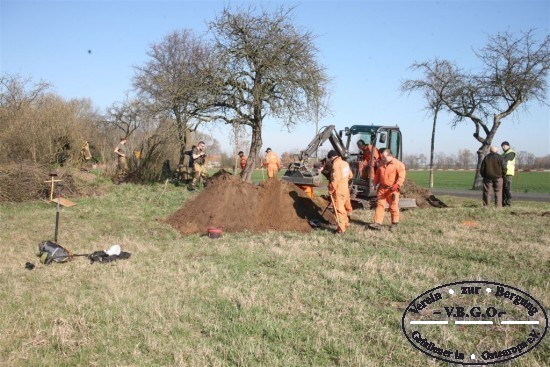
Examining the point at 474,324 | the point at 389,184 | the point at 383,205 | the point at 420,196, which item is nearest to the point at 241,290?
the point at 474,324

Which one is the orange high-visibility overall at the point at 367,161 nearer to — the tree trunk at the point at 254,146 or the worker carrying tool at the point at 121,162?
the tree trunk at the point at 254,146

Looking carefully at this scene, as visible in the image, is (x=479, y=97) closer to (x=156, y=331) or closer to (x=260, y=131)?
(x=260, y=131)

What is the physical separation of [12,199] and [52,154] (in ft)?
9.49

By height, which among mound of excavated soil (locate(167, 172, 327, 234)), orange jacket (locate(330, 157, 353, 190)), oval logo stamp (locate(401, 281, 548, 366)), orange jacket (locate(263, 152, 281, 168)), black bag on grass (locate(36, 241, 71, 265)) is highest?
orange jacket (locate(263, 152, 281, 168))

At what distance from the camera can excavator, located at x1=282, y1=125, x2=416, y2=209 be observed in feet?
40.8

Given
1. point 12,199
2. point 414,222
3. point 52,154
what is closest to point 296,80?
point 414,222

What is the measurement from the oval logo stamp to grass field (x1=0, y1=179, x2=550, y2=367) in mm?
171

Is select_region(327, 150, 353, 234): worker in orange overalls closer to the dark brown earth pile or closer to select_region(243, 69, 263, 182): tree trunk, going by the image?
the dark brown earth pile

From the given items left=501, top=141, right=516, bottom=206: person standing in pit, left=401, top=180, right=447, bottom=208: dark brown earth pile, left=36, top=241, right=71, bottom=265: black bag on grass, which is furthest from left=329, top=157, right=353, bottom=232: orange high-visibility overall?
left=501, top=141, right=516, bottom=206: person standing in pit

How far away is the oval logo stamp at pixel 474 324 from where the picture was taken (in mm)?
4145

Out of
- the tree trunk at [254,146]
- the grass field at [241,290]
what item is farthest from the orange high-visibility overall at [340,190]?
the tree trunk at [254,146]

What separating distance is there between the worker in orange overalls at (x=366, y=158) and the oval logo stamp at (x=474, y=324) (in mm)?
7499

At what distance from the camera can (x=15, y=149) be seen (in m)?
15.3

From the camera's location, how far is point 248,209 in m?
11.1
